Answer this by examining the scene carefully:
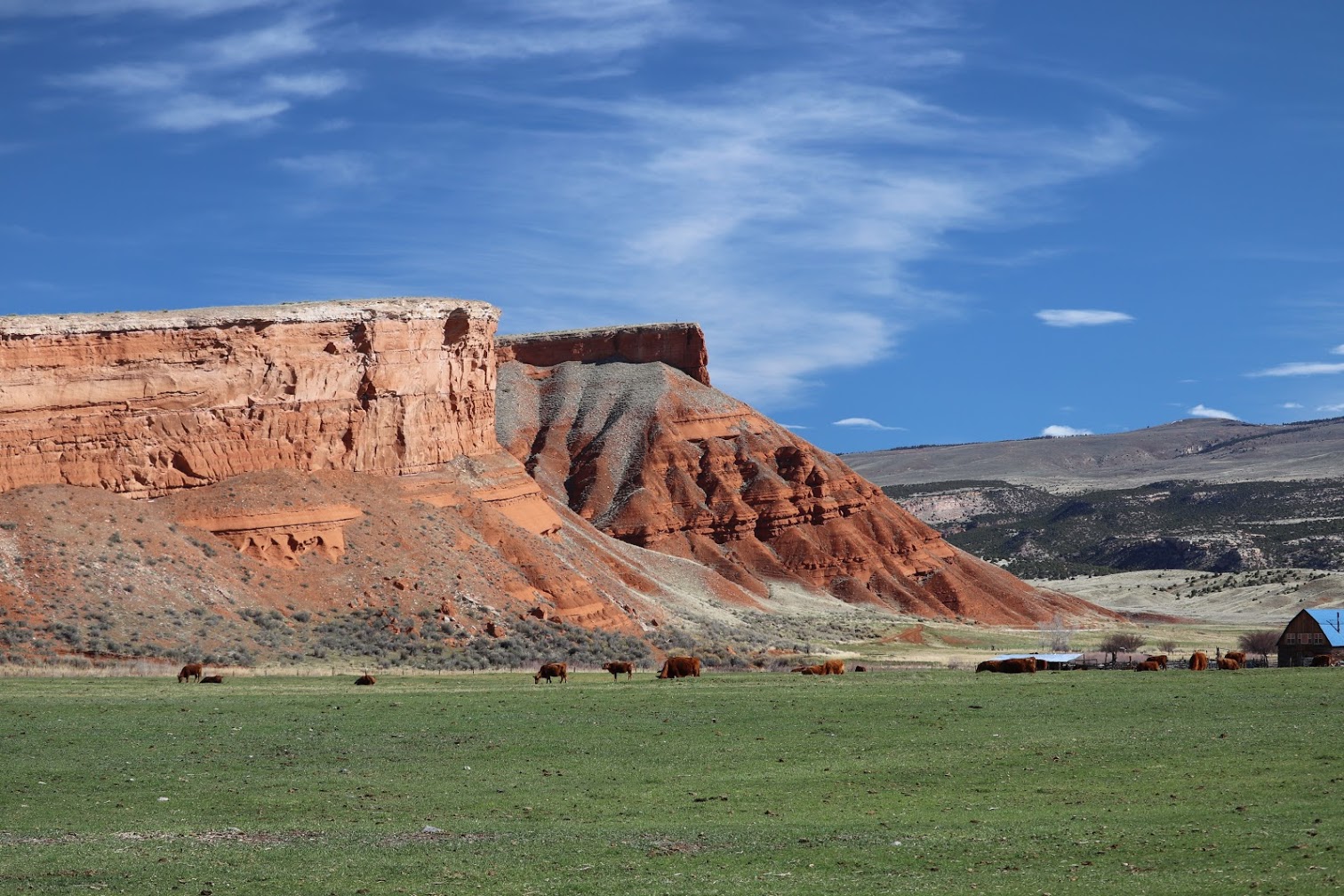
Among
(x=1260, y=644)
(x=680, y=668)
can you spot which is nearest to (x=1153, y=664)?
(x=680, y=668)

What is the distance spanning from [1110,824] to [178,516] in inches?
1947

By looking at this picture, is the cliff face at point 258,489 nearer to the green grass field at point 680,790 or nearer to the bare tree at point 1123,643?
the green grass field at point 680,790

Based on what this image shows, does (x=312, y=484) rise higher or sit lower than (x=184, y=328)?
lower

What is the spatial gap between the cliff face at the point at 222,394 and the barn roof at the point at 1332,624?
4074cm

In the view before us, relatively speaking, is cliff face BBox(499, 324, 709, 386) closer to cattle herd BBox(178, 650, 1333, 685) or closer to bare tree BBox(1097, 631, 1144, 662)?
bare tree BBox(1097, 631, 1144, 662)

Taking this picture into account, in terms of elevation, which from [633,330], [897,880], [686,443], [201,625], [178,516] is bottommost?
[897,880]

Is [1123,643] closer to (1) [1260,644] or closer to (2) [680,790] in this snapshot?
(1) [1260,644]

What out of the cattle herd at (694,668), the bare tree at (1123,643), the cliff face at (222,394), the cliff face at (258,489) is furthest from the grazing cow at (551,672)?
the bare tree at (1123,643)

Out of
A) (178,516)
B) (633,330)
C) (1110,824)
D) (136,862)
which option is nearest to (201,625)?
(178,516)

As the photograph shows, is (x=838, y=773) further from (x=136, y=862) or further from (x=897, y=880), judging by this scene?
(x=136, y=862)

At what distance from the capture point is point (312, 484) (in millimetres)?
66188

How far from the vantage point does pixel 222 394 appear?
66500 mm

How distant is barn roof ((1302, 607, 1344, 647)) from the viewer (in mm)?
50625

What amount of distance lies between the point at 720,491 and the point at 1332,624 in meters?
70.0
